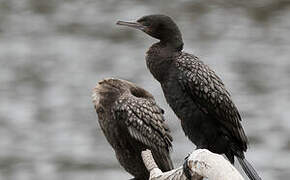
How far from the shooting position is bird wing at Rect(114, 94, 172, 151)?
4.79 metres

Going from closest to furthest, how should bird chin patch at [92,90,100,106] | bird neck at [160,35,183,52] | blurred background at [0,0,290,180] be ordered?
1. bird chin patch at [92,90,100,106]
2. bird neck at [160,35,183,52]
3. blurred background at [0,0,290,180]

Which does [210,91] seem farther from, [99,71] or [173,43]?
[99,71]

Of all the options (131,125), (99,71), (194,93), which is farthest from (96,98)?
(99,71)

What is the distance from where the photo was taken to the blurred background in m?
9.13

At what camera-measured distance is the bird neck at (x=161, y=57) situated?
16.1ft

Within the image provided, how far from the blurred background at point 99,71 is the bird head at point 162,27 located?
392cm

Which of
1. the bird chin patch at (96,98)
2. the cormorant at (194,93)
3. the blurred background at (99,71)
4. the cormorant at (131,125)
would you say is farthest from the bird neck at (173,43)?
the blurred background at (99,71)

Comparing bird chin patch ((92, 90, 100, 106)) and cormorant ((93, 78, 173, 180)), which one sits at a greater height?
bird chin patch ((92, 90, 100, 106))

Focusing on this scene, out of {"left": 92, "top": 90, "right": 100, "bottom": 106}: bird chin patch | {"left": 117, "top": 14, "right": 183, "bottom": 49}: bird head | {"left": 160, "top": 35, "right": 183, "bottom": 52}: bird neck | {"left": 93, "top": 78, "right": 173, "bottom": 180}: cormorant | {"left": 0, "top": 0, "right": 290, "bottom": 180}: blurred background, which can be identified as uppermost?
{"left": 117, "top": 14, "right": 183, "bottom": 49}: bird head

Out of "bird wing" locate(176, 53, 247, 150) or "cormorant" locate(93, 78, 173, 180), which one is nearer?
"cormorant" locate(93, 78, 173, 180)

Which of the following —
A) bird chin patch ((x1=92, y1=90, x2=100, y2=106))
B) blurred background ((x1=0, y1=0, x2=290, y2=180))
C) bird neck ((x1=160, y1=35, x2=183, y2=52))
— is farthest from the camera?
blurred background ((x1=0, y1=0, x2=290, y2=180))

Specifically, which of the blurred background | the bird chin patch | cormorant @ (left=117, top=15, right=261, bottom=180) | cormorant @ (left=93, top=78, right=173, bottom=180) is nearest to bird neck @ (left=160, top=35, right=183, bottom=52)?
cormorant @ (left=117, top=15, right=261, bottom=180)

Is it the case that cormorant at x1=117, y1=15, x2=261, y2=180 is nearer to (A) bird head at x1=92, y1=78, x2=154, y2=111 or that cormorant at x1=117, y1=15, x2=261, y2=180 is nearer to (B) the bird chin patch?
(A) bird head at x1=92, y1=78, x2=154, y2=111

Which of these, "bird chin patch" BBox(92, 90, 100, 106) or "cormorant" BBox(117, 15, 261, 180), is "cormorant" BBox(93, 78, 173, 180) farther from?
"cormorant" BBox(117, 15, 261, 180)
